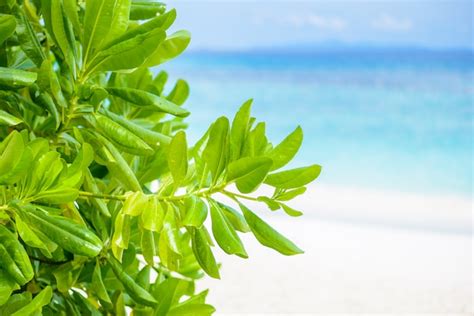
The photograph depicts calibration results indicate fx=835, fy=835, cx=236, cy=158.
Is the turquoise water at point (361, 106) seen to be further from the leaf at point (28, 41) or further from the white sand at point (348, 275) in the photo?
the leaf at point (28, 41)

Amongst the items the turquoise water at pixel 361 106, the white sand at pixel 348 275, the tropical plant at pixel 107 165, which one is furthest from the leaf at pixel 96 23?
the turquoise water at pixel 361 106

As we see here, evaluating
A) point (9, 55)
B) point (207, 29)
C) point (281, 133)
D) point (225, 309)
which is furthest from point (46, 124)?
point (207, 29)

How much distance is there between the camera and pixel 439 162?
30.3 feet

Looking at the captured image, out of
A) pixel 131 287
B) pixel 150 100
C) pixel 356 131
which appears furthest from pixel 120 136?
pixel 356 131

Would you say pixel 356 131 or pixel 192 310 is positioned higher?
pixel 356 131

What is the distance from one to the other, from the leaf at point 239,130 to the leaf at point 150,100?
3 centimetres

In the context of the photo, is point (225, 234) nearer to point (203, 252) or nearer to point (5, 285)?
point (203, 252)

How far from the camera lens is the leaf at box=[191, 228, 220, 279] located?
0.57 meters

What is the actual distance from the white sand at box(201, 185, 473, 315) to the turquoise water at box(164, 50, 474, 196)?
3664 millimetres

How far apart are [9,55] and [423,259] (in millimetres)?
3863

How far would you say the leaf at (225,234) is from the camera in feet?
1.78

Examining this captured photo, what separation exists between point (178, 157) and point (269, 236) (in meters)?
0.08

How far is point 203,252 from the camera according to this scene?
1.86 feet

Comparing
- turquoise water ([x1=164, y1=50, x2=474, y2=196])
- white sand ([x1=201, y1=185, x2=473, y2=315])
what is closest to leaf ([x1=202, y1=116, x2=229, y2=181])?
white sand ([x1=201, y1=185, x2=473, y2=315])
